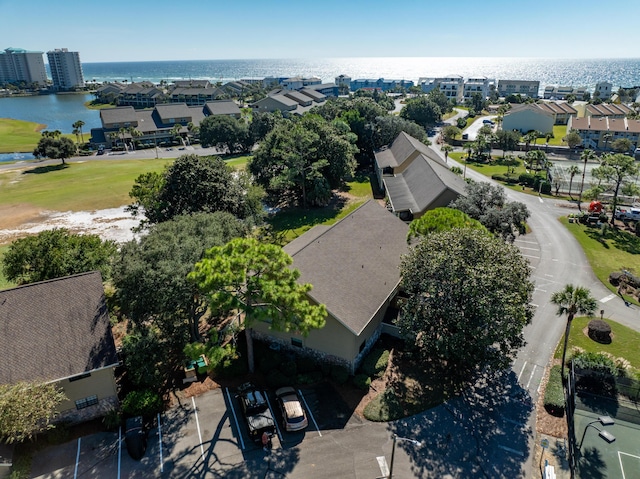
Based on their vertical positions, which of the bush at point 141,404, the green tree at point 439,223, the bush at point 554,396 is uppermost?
the green tree at point 439,223

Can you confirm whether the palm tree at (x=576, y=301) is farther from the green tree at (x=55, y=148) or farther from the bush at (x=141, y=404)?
the green tree at (x=55, y=148)

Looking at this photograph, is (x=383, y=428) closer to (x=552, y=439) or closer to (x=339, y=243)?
(x=552, y=439)

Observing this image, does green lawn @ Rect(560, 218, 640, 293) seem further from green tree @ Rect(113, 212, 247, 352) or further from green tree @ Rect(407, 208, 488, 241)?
green tree @ Rect(113, 212, 247, 352)

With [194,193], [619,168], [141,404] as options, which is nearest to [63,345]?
[141,404]

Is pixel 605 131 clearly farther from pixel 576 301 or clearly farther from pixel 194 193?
pixel 194 193

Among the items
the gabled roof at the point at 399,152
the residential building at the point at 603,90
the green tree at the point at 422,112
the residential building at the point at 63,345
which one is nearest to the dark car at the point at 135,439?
the residential building at the point at 63,345

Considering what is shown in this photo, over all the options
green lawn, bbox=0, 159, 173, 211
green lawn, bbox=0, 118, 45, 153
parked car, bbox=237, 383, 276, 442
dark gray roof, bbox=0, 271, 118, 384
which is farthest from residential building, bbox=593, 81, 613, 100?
green lawn, bbox=0, 118, 45, 153

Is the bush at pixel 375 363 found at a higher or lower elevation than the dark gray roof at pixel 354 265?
lower
